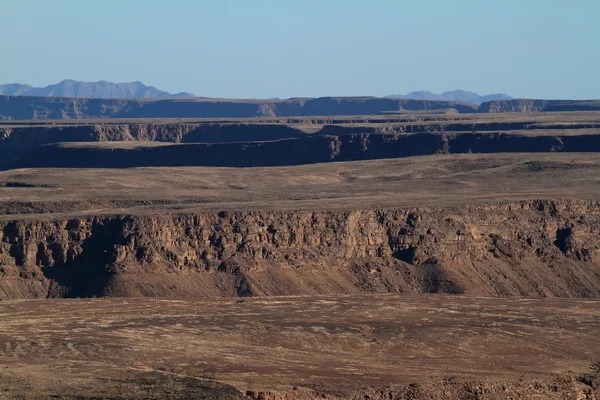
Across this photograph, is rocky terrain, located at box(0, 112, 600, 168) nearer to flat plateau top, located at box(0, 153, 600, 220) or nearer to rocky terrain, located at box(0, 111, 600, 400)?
flat plateau top, located at box(0, 153, 600, 220)

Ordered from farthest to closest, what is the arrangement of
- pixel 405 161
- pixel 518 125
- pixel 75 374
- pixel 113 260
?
pixel 518 125
pixel 405 161
pixel 113 260
pixel 75 374

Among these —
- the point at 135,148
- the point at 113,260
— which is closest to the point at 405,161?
the point at 135,148

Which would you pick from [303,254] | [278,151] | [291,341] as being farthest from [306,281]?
[278,151]

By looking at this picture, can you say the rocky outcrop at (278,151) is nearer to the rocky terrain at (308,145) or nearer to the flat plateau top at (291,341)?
the rocky terrain at (308,145)

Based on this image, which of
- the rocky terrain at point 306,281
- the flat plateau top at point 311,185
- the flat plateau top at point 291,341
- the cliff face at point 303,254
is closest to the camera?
the flat plateau top at point 291,341

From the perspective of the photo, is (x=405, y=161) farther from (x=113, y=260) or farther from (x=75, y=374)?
(x=75, y=374)

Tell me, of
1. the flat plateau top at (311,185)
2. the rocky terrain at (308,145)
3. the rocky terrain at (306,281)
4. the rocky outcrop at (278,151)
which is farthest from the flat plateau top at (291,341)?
the rocky outcrop at (278,151)
